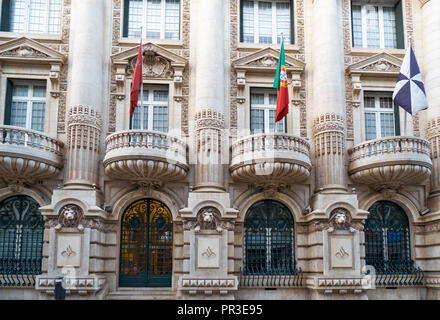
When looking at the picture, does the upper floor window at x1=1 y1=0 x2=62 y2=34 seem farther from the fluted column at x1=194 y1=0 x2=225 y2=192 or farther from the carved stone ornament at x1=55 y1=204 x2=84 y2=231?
the carved stone ornament at x1=55 y1=204 x2=84 y2=231

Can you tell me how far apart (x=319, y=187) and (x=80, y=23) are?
12.6m

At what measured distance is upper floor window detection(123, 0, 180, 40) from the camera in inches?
883

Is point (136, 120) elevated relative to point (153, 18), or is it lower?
lower

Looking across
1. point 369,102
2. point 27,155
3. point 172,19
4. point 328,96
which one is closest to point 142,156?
point 27,155

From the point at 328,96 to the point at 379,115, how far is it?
3021 millimetres

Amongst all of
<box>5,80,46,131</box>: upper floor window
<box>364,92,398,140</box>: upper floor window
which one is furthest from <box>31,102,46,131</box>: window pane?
<box>364,92,398,140</box>: upper floor window

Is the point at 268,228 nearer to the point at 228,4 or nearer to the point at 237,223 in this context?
the point at 237,223

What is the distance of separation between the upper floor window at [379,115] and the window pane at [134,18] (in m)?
11.2

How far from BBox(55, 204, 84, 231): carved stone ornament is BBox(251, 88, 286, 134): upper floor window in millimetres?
8355

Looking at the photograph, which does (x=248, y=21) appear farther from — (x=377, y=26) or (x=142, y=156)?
(x=142, y=156)

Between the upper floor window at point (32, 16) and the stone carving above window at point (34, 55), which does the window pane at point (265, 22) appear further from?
the upper floor window at point (32, 16)

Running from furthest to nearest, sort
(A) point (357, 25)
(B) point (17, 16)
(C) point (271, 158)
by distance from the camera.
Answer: (A) point (357, 25), (B) point (17, 16), (C) point (271, 158)

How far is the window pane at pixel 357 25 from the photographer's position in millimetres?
23067

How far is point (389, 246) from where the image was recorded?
20.9 metres
